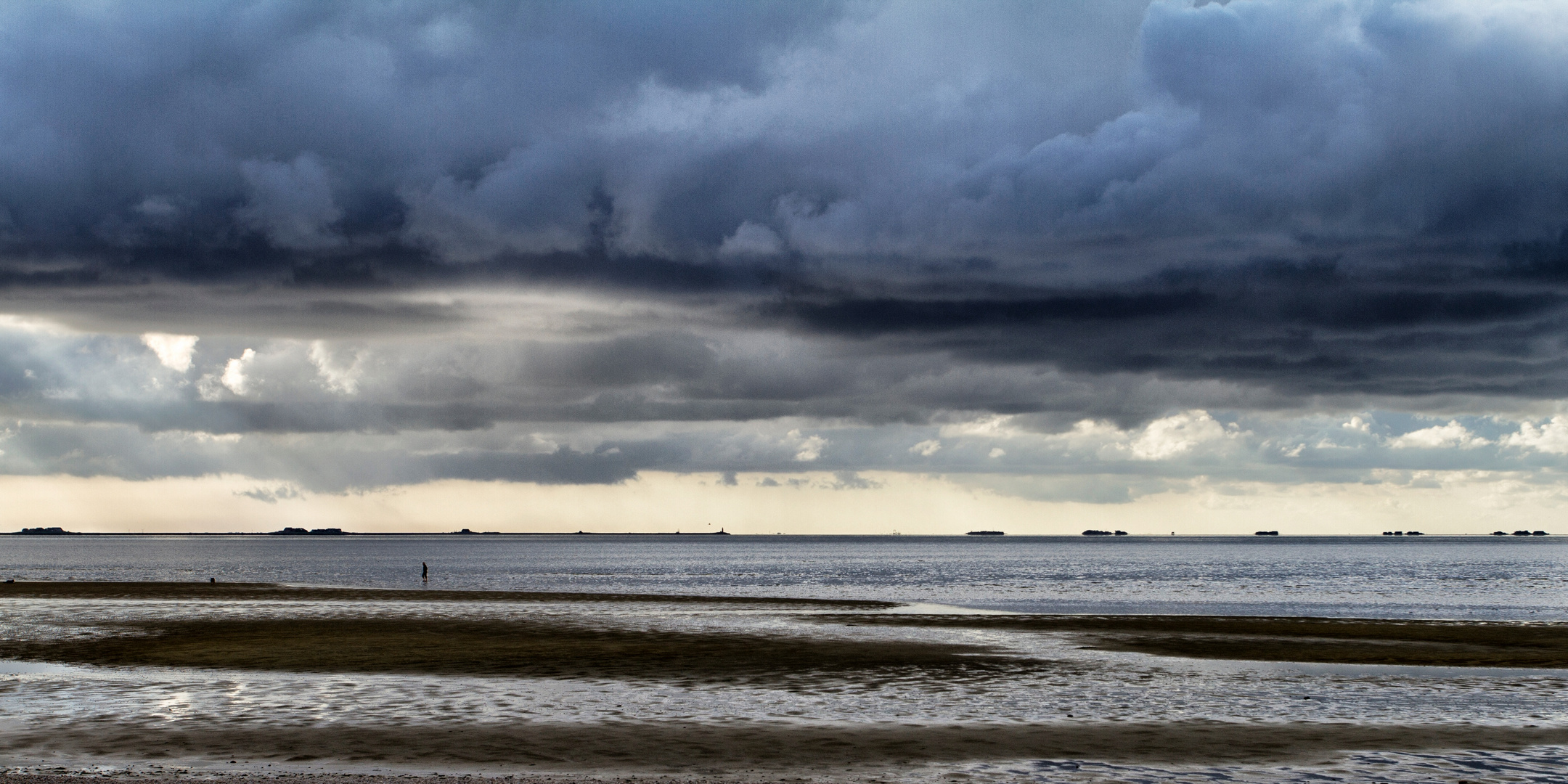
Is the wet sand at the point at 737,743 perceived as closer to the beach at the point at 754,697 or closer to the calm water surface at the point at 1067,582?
the beach at the point at 754,697

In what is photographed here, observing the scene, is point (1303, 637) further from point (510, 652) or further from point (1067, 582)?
point (1067, 582)

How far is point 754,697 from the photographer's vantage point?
33062 millimetres

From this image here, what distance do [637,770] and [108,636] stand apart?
36.8 meters

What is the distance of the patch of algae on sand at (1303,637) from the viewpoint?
45.1m

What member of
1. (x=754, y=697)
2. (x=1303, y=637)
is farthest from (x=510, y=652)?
(x=1303, y=637)

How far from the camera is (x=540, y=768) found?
22641 millimetres

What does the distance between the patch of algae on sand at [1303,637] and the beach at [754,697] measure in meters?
0.29

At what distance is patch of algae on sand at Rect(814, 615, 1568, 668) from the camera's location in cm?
4506

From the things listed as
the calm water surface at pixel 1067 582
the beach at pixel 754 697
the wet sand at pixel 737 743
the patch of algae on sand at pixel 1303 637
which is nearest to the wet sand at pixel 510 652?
the beach at pixel 754 697

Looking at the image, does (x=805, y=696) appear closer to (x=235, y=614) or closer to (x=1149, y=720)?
(x=1149, y=720)

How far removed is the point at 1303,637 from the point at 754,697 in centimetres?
3229

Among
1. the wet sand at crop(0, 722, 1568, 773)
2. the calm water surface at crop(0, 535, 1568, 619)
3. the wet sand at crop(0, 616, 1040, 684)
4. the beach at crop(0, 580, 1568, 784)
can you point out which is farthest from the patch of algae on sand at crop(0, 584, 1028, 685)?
the calm water surface at crop(0, 535, 1568, 619)

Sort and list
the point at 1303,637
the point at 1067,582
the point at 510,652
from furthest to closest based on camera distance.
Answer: the point at 1067,582
the point at 1303,637
the point at 510,652

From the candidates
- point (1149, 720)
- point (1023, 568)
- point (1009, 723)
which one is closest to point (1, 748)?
point (1009, 723)
